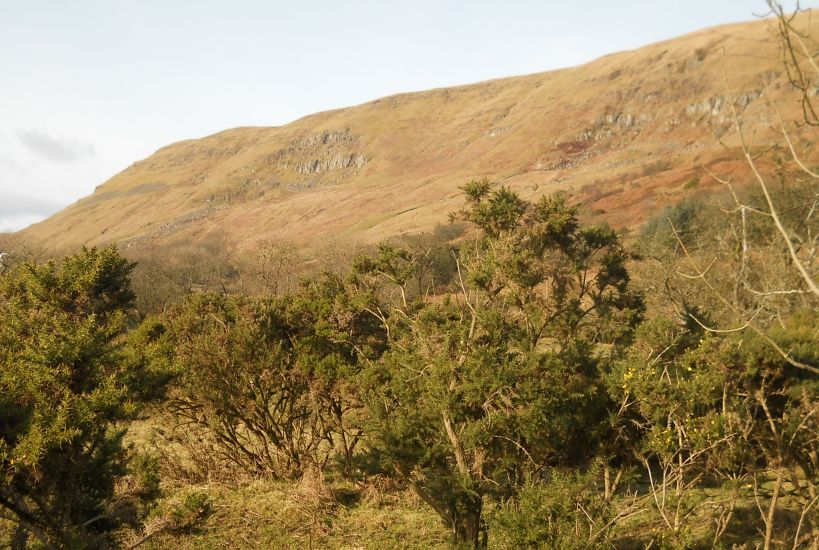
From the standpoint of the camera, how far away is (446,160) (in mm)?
129375

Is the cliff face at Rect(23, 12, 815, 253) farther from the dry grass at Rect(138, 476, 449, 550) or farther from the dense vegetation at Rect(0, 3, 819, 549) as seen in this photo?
the dry grass at Rect(138, 476, 449, 550)

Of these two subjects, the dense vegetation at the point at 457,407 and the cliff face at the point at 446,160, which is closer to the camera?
the dense vegetation at the point at 457,407

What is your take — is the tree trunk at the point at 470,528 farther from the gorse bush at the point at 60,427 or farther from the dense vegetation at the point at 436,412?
the gorse bush at the point at 60,427

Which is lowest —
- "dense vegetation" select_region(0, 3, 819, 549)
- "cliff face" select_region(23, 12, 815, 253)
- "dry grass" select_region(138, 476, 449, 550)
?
"dry grass" select_region(138, 476, 449, 550)

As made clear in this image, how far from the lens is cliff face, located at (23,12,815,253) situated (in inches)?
3164

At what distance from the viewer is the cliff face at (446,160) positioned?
80375 millimetres

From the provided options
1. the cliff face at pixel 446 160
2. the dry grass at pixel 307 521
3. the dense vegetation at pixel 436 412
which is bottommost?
the dry grass at pixel 307 521

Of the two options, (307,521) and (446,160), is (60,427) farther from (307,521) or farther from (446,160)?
(446,160)

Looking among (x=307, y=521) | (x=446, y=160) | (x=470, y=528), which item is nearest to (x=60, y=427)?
(x=470, y=528)

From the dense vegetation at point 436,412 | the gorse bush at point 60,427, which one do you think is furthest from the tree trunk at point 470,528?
the gorse bush at point 60,427

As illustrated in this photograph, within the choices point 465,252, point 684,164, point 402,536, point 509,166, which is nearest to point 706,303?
point 465,252

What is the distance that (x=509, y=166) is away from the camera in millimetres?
106562

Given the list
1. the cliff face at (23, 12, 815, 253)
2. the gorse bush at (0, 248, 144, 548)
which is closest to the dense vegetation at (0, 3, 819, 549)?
the gorse bush at (0, 248, 144, 548)

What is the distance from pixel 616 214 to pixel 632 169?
828 inches
